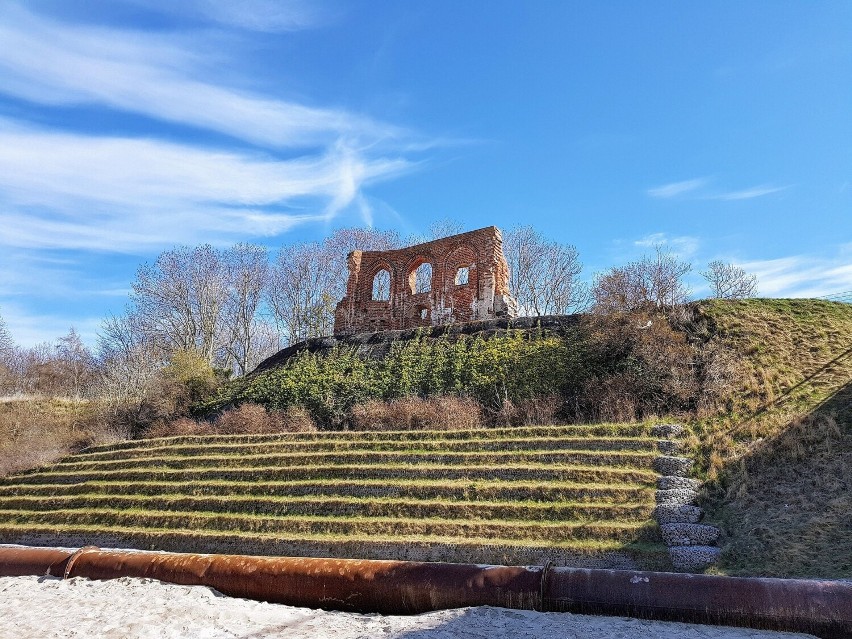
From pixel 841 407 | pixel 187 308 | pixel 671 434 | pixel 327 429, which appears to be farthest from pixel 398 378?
pixel 187 308

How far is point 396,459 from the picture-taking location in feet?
47.5

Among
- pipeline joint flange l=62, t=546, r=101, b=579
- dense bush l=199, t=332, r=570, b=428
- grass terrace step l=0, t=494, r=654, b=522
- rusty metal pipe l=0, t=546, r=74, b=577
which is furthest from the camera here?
dense bush l=199, t=332, r=570, b=428

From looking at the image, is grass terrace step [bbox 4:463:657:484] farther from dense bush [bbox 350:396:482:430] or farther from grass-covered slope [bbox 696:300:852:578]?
dense bush [bbox 350:396:482:430]

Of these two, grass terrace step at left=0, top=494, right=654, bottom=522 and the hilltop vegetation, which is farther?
grass terrace step at left=0, top=494, right=654, bottom=522

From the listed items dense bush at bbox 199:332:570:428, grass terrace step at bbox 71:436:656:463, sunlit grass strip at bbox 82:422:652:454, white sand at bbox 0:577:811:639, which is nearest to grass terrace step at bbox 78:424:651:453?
sunlit grass strip at bbox 82:422:652:454

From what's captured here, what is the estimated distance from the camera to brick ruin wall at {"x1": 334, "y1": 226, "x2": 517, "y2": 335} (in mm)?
25766

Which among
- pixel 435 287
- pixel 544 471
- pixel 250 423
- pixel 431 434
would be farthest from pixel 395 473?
pixel 435 287

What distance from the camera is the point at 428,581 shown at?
21.6 feet

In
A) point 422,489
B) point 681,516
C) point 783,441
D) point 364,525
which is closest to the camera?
point 681,516

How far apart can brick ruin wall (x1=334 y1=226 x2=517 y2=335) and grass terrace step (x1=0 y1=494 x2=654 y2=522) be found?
13.5 meters

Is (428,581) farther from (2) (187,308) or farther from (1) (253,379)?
(2) (187,308)

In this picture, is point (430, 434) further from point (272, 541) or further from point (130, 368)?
point (130, 368)

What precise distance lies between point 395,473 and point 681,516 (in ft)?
21.3

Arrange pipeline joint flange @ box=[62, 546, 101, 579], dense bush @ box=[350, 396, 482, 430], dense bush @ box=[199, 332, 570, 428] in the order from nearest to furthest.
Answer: pipeline joint flange @ box=[62, 546, 101, 579] < dense bush @ box=[350, 396, 482, 430] < dense bush @ box=[199, 332, 570, 428]
